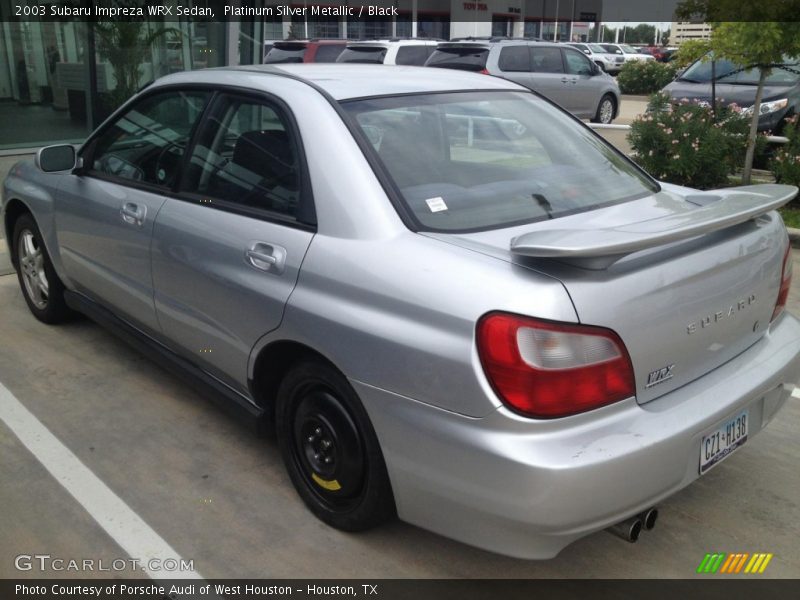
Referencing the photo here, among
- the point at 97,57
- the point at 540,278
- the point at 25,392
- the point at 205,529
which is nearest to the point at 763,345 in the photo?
the point at 540,278

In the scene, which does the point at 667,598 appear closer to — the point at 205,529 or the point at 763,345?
the point at 763,345

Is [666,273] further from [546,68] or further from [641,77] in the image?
[641,77]

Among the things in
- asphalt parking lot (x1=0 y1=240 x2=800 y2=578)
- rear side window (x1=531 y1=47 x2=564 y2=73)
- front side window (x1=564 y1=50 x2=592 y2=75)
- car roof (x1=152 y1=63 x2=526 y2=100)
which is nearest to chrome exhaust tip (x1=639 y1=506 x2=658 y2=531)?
asphalt parking lot (x1=0 y1=240 x2=800 y2=578)

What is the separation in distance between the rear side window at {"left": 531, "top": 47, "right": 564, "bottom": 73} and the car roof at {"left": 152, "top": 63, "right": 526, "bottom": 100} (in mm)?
12457

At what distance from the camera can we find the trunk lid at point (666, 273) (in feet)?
7.66

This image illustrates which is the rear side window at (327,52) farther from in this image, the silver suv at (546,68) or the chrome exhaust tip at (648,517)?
the chrome exhaust tip at (648,517)

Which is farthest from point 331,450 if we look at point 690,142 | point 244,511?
point 690,142

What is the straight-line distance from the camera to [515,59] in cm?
1527

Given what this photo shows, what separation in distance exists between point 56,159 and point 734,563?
3.85m

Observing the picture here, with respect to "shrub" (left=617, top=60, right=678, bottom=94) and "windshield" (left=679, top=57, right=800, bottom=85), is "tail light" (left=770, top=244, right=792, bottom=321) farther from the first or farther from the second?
"shrub" (left=617, top=60, right=678, bottom=94)

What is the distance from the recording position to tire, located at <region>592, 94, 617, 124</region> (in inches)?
660

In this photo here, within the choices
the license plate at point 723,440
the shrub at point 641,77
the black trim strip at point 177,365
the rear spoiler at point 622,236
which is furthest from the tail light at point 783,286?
the shrub at point 641,77

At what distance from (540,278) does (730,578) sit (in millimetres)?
1363

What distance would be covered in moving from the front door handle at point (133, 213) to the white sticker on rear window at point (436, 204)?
61.8 inches
